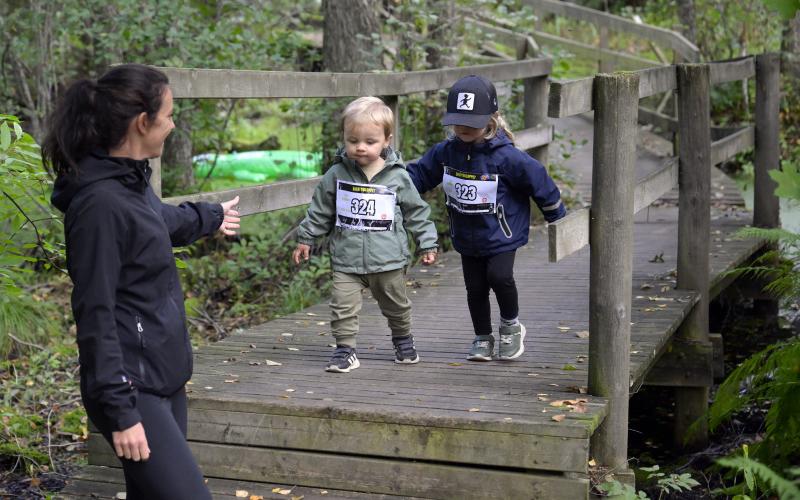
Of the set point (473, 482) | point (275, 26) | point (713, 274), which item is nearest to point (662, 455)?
point (713, 274)

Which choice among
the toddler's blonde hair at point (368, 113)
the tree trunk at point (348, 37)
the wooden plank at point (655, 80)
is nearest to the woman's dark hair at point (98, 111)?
the toddler's blonde hair at point (368, 113)

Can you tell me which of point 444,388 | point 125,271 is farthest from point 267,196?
point 125,271

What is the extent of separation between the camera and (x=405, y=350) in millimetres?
5188

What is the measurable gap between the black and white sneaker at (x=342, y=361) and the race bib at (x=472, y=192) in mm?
879

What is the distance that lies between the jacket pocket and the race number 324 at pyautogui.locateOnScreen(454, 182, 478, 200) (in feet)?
0.44

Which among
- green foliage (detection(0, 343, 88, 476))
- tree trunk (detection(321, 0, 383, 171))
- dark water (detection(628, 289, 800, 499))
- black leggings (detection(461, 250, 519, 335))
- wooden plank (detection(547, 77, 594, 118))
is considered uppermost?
tree trunk (detection(321, 0, 383, 171))

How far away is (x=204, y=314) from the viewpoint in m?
8.53

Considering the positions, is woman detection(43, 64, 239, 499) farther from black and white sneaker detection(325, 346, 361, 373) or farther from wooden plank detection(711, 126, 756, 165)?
wooden plank detection(711, 126, 756, 165)

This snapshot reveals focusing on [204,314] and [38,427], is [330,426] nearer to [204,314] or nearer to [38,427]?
[38,427]

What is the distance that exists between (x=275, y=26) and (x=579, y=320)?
6281 millimetres

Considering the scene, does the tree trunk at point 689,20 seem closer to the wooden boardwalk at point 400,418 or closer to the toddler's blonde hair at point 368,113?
the wooden boardwalk at point 400,418

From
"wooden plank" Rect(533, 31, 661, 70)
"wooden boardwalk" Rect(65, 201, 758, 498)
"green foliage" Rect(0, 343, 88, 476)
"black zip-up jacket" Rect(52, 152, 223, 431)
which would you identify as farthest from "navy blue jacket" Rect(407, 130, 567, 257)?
"wooden plank" Rect(533, 31, 661, 70)

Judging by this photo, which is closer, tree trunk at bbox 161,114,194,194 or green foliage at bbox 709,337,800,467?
green foliage at bbox 709,337,800,467

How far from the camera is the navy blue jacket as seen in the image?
16.0ft
